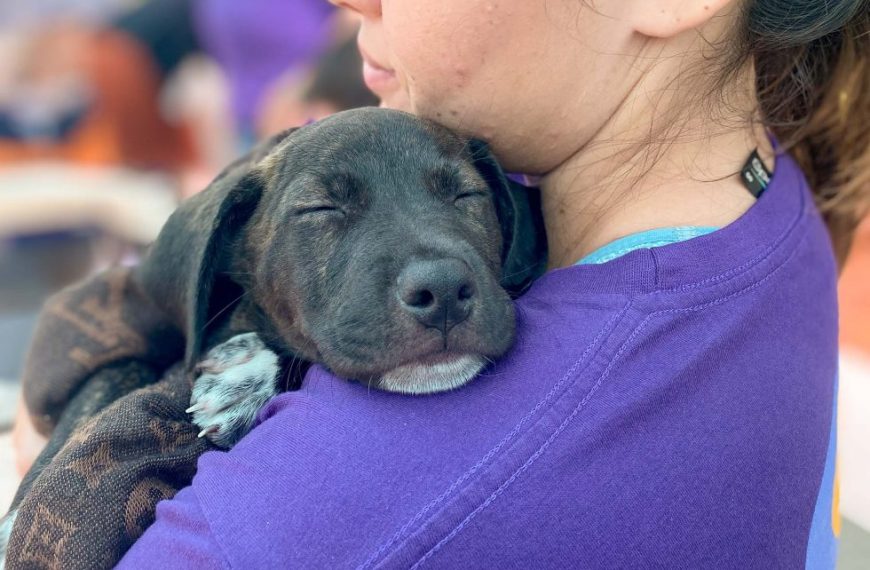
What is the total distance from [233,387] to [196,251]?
1.23 ft

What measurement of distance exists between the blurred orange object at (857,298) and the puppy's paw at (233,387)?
4.36 m

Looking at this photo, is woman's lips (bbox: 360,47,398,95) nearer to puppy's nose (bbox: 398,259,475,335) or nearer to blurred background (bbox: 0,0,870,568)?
puppy's nose (bbox: 398,259,475,335)

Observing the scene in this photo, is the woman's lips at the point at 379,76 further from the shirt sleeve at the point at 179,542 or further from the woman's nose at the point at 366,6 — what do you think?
the shirt sleeve at the point at 179,542

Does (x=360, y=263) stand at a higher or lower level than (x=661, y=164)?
lower

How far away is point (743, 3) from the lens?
2.17 meters

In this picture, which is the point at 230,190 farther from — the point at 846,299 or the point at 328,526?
the point at 846,299

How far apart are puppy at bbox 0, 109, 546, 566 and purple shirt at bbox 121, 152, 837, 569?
0.15m

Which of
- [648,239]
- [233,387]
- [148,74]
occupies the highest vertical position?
[648,239]

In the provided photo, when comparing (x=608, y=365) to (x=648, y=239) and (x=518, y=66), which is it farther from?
(x=518, y=66)

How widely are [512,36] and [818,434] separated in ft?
3.61

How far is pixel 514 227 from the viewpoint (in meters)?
2.49

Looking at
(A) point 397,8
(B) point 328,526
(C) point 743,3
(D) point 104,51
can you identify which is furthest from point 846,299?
(D) point 104,51

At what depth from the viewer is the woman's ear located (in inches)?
77.5

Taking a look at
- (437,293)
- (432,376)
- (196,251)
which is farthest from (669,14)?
(196,251)
